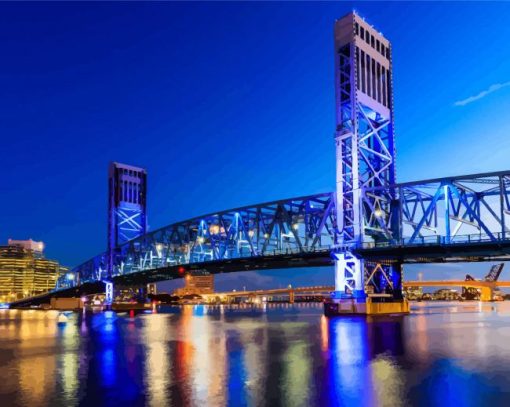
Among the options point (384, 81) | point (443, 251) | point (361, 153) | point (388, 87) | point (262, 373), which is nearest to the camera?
point (262, 373)

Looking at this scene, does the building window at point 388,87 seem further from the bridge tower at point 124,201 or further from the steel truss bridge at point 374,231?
the bridge tower at point 124,201

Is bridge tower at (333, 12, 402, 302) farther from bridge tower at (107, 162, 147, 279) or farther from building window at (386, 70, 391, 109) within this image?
bridge tower at (107, 162, 147, 279)

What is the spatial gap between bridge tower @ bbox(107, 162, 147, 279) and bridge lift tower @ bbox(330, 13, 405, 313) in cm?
8456

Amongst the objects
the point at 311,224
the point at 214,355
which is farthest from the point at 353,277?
the point at 214,355

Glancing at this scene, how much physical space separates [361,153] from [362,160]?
138 centimetres

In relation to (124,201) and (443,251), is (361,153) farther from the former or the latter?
(124,201)

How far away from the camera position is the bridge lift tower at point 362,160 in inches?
3000

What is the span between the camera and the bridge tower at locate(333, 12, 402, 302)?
3009 inches

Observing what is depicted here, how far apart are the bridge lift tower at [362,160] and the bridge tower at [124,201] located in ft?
277

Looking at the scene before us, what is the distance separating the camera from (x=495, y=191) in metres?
69.6

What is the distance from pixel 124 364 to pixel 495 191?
55905 mm

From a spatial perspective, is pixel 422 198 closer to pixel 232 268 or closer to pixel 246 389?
pixel 232 268

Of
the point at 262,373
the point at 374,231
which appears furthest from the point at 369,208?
the point at 262,373

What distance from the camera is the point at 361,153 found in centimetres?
7956
